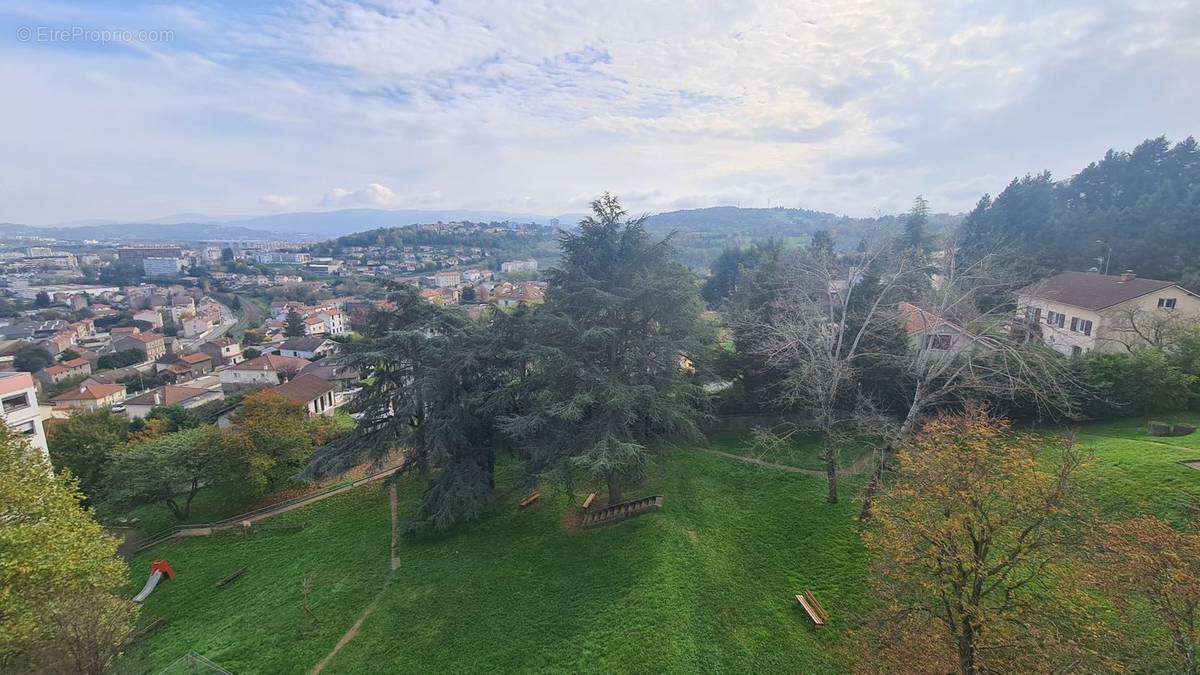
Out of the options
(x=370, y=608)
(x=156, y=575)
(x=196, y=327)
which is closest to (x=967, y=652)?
(x=370, y=608)

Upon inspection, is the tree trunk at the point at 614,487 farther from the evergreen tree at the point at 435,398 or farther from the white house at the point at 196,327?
the white house at the point at 196,327

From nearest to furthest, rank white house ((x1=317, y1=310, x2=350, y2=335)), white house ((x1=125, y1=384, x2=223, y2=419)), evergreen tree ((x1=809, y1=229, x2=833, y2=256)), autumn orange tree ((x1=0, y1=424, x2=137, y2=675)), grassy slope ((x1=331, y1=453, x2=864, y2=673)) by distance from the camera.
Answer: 1. autumn orange tree ((x1=0, y1=424, x2=137, y2=675))
2. grassy slope ((x1=331, y1=453, x2=864, y2=673))
3. evergreen tree ((x1=809, y1=229, x2=833, y2=256))
4. white house ((x1=125, y1=384, x2=223, y2=419))
5. white house ((x1=317, y1=310, x2=350, y2=335))

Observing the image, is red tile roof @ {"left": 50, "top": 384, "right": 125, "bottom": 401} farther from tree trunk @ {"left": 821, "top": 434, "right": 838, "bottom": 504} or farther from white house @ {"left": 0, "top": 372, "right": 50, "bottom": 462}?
tree trunk @ {"left": 821, "top": 434, "right": 838, "bottom": 504}

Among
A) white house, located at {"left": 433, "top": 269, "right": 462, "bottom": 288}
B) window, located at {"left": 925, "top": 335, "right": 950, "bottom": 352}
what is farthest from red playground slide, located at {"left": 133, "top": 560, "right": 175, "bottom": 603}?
white house, located at {"left": 433, "top": 269, "right": 462, "bottom": 288}

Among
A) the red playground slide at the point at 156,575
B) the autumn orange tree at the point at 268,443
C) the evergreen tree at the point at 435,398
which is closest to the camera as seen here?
the evergreen tree at the point at 435,398

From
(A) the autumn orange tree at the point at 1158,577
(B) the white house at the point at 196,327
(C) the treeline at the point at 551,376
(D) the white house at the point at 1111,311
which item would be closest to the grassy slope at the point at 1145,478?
(A) the autumn orange tree at the point at 1158,577

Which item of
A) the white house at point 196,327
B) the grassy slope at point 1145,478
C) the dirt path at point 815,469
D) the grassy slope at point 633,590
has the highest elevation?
the grassy slope at point 1145,478
